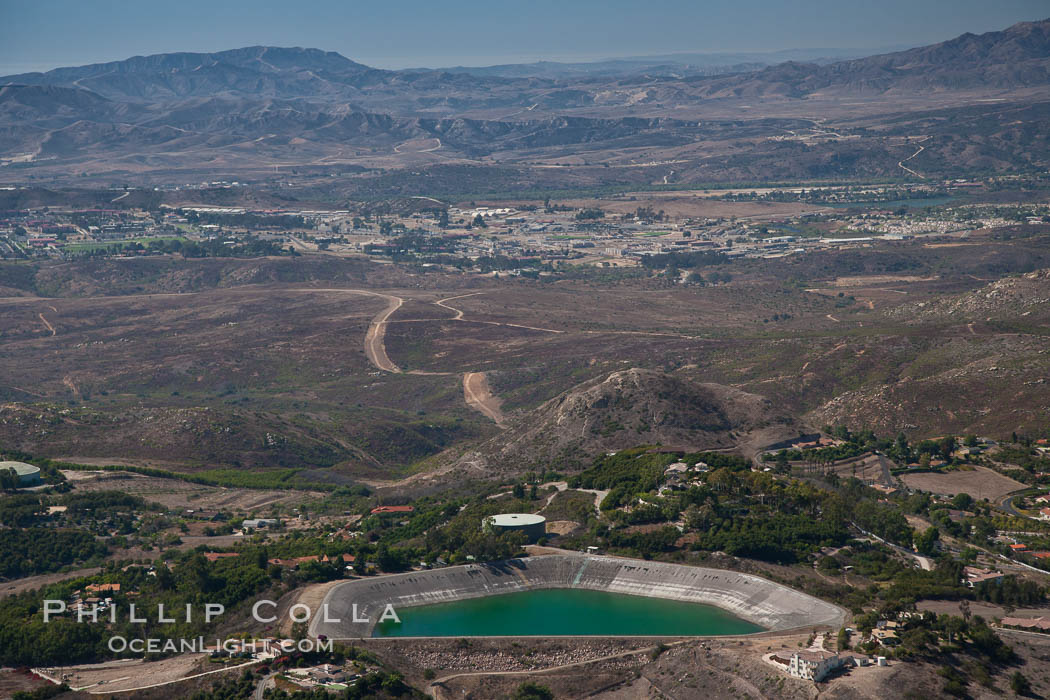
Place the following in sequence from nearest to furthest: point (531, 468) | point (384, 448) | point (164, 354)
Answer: point (531, 468)
point (384, 448)
point (164, 354)

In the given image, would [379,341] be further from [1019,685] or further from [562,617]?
[1019,685]

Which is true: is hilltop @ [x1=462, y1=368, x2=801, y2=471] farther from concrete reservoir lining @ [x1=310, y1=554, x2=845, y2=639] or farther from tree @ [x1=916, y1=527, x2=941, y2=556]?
concrete reservoir lining @ [x1=310, y1=554, x2=845, y2=639]

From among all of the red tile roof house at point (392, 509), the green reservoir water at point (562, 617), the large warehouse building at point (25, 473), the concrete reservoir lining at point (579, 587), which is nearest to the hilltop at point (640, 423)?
the red tile roof house at point (392, 509)

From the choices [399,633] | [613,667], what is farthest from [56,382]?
[613,667]

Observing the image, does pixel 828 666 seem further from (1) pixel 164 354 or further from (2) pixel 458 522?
(1) pixel 164 354

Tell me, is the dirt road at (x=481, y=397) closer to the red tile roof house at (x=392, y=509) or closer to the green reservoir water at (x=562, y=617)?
the red tile roof house at (x=392, y=509)

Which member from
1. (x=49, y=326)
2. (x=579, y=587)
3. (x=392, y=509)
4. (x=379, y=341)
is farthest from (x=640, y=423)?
(x=49, y=326)
